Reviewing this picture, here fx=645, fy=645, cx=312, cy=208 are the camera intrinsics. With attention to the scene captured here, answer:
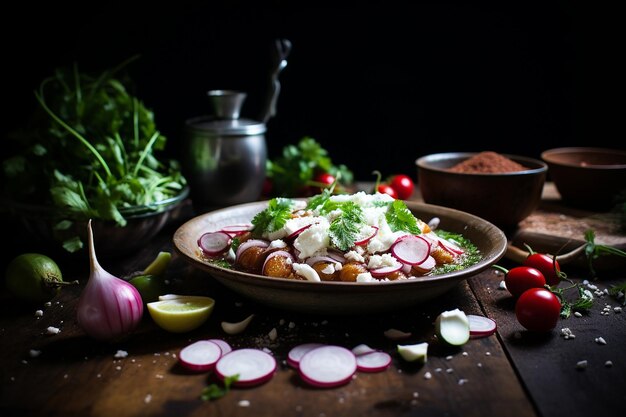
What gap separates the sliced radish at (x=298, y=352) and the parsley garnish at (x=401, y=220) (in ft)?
1.94

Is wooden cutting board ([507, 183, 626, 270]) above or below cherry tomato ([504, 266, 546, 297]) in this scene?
below

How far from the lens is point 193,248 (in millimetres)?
2492

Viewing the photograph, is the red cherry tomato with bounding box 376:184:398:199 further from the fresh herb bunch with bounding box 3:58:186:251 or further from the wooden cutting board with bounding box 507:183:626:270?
the fresh herb bunch with bounding box 3:58:186:251

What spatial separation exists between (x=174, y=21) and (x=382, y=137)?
5.16 ft

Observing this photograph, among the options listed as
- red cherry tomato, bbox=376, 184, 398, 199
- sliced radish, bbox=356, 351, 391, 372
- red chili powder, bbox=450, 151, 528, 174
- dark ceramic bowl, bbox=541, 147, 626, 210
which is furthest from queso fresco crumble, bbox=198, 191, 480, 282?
dark ceramic bowl, bbox=541, 147, 626, 210

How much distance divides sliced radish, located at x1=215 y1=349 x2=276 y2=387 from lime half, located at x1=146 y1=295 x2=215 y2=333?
246 millimetres

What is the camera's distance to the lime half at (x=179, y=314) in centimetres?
209

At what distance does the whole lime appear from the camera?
7.73ft

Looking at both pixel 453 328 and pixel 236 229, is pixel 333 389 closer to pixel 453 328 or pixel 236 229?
pixel 453 328

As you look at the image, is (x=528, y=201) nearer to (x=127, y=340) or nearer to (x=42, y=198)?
(x=127, y=340)

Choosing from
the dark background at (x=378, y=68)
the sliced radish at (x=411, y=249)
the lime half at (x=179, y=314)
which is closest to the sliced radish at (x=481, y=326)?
the sliced radish at (x=411, y=249)

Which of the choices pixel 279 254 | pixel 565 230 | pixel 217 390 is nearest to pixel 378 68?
pixel 565 230

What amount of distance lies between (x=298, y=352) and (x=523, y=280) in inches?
36.9

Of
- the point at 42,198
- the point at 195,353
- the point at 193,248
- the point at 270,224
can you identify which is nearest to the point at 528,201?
the point at 270,224
